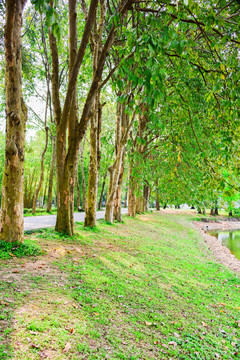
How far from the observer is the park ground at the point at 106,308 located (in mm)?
3240

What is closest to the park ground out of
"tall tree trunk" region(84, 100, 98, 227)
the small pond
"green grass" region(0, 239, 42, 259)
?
"green grass" region(0, 239, 42, 259)

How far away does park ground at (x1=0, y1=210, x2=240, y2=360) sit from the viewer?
10.6 ft

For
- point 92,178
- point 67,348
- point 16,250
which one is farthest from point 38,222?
point 67,348

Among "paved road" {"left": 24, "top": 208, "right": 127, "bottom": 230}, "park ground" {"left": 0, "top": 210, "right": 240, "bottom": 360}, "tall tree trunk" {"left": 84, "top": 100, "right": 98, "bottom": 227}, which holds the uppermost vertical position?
"tall tree trunk" {"left": 84, "top": 100, "right": 98, "bottom": 227}

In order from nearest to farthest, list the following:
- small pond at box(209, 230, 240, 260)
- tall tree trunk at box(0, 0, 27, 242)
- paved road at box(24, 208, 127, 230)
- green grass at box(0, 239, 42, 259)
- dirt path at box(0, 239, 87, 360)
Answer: dirt path at box(0, 239, 87, 360) < green grass at box(0, 239, 42, 259) < tall tree trunk at box(0, 0, 27, 242) < paved road at box(24, 208, 127, 230) < small pond at box(209, 230, 240, 260)

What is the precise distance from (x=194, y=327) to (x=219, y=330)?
0.65 metres

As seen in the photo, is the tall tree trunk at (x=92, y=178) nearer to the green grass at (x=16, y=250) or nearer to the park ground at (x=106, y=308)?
the park ground at (x=106, y=308)

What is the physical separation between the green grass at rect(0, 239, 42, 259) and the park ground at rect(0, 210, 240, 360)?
16cm

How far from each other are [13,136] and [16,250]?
2.62 meters

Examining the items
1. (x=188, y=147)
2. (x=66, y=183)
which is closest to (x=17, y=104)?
(x=66, y=183)

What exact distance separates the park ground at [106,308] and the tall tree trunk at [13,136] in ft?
2.97

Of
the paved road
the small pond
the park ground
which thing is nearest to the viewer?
the park ground

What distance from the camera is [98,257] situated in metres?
7.19

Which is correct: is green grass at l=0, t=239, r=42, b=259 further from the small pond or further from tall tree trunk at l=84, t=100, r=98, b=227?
the small pond
